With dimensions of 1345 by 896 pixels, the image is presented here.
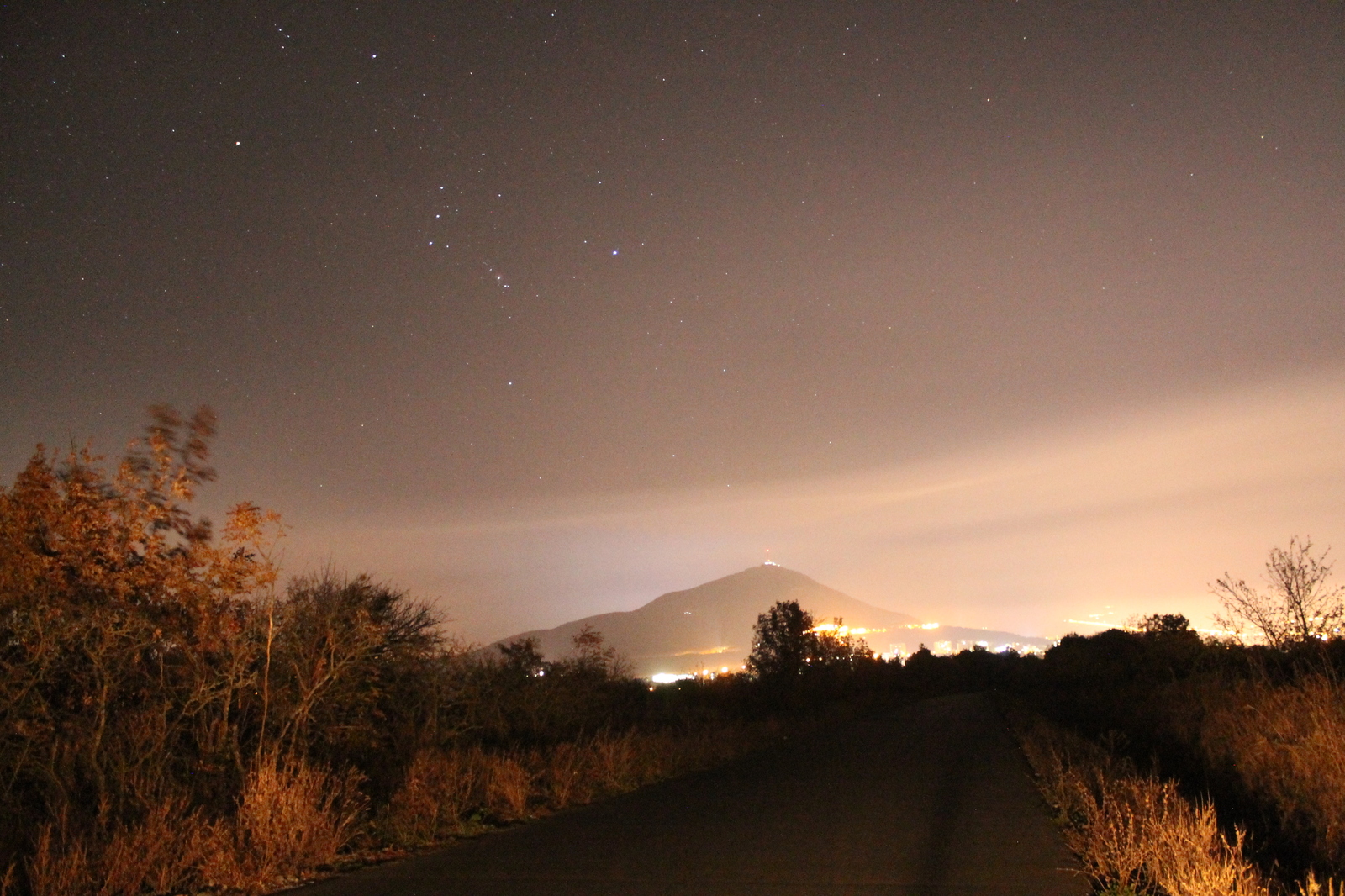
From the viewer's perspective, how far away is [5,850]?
8.38 meters

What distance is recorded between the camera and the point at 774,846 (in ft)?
33.3

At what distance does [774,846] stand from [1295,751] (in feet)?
26.4

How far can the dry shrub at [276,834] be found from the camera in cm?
852

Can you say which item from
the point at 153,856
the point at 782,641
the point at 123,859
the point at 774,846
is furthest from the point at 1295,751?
the point at 782,641

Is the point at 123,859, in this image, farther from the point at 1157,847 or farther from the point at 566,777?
the point at 1157,847

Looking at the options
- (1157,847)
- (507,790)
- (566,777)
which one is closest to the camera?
(1157,847)

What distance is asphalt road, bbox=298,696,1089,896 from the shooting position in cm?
826

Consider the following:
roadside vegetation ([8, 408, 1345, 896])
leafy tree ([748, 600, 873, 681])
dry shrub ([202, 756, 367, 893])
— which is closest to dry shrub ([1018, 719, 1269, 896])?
roadside vegetation ([8, 408, 1345, 896])

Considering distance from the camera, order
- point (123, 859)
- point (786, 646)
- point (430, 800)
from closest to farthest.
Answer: point (123, 859) < point (430, 800) < point (786, 646)

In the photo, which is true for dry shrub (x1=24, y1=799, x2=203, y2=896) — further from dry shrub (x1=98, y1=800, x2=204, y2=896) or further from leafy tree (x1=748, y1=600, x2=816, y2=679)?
leafy tree (x1=748, y1=600, x2=816, y2=679)

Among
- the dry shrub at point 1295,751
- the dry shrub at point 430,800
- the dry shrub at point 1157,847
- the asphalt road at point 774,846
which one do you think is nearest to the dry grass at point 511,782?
the dry shrub at point 430,800

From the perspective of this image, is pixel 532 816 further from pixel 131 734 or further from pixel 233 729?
pixel 131 734

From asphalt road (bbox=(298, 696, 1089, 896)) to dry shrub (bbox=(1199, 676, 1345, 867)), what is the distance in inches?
108

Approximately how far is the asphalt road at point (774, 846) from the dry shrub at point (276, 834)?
51 cm
